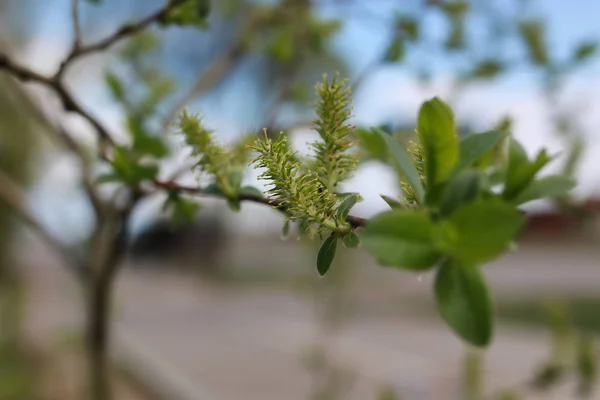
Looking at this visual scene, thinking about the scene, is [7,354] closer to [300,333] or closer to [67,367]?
[67,367]

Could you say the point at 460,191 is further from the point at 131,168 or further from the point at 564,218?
the point at 564,218

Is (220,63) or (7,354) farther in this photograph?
(7,354)

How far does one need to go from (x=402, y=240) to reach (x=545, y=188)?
9cm

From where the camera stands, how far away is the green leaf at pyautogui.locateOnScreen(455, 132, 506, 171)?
0.22 meters

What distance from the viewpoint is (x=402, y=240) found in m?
0.19

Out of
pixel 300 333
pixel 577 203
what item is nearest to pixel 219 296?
pixel 300 333

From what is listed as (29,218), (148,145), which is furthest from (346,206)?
(29,218)

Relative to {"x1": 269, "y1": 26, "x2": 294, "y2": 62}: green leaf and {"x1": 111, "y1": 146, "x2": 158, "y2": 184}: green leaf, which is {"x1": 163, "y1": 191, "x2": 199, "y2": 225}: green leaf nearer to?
{"x1": 111, "y1": 146, "x2": 158, "y2": 184}: green leaf

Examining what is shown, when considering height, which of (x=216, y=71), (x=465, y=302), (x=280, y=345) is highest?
(x=280, y=345)

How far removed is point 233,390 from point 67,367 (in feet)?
3.68

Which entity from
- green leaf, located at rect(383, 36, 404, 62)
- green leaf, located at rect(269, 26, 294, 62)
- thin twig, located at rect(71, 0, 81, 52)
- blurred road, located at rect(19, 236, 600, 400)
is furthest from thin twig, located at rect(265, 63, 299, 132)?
blurred road, located at rect(19, 236, 600, 400)

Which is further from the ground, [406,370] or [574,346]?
[406,370]

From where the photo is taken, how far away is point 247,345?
14.7ft

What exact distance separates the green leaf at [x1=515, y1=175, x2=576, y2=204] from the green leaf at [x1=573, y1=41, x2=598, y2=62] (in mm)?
626
